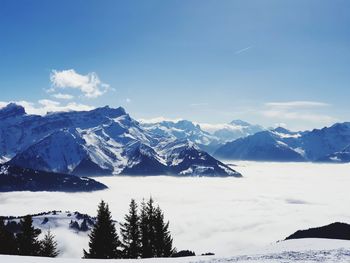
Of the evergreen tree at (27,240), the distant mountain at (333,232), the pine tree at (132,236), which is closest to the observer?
the pine tree at (132,236)

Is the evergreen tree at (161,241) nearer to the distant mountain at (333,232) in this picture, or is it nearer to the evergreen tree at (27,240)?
the evergreen tree at (27,240)

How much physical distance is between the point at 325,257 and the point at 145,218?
1256 inches

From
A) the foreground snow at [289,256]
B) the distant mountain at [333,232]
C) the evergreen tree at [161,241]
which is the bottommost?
the distant mountain at [333,232]

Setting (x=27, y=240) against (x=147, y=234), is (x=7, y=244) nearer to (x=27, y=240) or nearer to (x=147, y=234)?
(x=27, y=240)

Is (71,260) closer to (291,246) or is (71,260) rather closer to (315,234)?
(291,246)

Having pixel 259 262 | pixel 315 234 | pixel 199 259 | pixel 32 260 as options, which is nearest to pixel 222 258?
pixel 199 259

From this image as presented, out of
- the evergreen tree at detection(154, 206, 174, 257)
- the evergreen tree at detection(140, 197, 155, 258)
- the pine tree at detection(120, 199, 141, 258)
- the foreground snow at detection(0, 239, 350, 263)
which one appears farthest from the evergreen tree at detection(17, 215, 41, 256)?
the foreground snow at detection(0, 239, 350, 263)

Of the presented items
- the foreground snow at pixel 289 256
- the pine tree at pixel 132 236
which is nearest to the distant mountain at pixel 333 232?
the pine tree at pixel 132 236

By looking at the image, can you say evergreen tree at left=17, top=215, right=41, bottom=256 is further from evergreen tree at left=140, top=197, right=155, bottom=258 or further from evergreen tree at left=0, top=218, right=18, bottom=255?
evergreen tree at left=140, top=197, right=155, bottom=258

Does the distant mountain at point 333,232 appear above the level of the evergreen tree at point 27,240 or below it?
below

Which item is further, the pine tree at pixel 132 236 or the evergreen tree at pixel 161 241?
the evergreen tree at pixel 161 241

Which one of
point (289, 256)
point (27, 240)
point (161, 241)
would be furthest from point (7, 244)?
point (289, 256)

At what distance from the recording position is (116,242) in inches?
1934

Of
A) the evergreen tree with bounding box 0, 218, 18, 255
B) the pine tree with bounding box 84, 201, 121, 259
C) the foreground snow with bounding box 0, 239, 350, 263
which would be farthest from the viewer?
the evergreen tree with bounding box 0, 218, 18, 255
